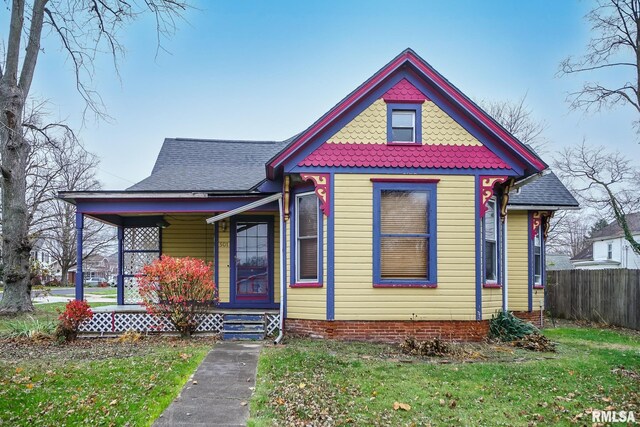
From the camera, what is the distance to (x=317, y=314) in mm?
9867

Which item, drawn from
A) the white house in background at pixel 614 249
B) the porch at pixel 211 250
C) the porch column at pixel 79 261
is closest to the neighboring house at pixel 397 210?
the porch at pixel 211 250

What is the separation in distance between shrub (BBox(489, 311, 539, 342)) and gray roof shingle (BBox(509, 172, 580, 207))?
3955mm

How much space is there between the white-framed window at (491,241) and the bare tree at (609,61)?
12886 mm

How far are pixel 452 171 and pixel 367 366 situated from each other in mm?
4597

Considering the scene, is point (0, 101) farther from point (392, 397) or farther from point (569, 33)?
point (569, 33)

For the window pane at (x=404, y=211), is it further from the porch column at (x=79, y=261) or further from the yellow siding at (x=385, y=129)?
the porch column at (x=79, y=261)

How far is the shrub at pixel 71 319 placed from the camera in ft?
31.7

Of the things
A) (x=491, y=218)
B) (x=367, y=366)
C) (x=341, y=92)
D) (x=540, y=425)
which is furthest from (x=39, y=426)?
(x=341, y=92)

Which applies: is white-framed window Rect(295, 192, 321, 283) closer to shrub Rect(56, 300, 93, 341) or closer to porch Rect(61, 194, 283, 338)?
porch Rect(61, 194, 283, 338)

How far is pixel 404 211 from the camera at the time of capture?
9953mm

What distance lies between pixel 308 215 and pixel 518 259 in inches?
260

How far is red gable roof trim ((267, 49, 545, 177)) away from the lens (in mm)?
9742

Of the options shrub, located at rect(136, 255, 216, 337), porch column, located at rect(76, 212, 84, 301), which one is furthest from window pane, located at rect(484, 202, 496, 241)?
porch column, located at rect(76, 212, 84, 301)

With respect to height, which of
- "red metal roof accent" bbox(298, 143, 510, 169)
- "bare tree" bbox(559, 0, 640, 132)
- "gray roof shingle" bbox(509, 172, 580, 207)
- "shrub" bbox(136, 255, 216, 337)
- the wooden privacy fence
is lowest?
the wooden privacy fence
